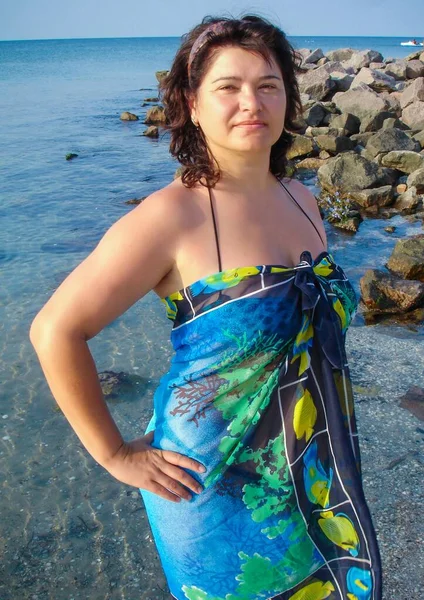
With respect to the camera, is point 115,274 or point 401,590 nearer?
point 115,274

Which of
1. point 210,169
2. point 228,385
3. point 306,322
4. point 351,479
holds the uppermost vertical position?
point 210,169

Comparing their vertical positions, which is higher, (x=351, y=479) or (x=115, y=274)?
(x=115, y=274)

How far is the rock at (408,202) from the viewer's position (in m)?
10.5

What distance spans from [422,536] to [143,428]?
2222 mm

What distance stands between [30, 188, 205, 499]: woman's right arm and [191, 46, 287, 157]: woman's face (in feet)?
0.91

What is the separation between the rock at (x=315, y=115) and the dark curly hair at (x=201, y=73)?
15720mm

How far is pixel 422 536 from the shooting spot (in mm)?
3529

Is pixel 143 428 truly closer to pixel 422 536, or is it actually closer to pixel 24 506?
pixel 24 506

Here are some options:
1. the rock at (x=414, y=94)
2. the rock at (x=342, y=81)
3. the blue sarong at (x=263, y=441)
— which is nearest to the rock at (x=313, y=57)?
the rock at (x=342, y=81)

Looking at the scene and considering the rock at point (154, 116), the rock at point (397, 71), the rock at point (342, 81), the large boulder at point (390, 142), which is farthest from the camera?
the rock at point (397, 71)

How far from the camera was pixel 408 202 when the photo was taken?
10.5 metres

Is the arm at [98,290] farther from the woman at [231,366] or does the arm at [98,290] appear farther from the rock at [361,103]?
the rock at [361,103]

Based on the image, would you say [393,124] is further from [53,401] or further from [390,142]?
[53,401]

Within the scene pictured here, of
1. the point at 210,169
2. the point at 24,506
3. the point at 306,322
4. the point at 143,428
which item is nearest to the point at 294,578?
the point at 306,322
